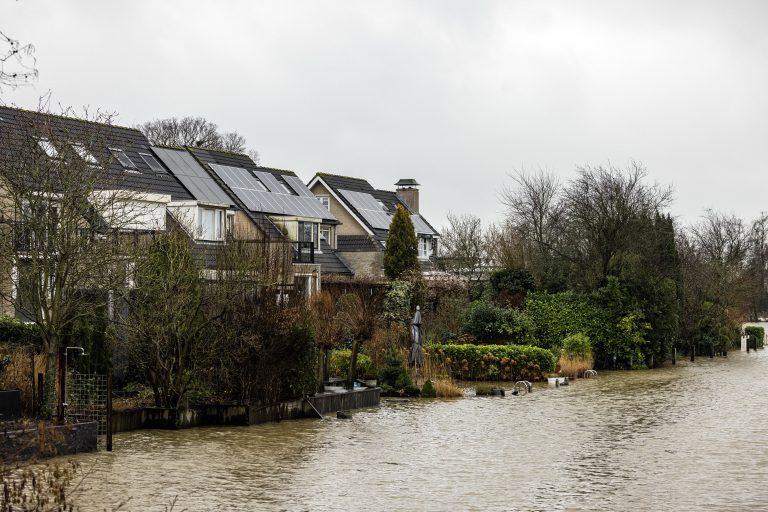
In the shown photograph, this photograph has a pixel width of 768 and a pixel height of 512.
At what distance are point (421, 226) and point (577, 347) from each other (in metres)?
28.1

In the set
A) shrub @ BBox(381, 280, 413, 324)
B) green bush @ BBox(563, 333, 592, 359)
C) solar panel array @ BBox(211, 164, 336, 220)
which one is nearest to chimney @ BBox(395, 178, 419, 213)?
solar panel array @ BBox(211, 164, 336, 220)

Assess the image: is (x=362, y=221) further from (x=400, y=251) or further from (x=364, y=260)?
(x=400, y=251)

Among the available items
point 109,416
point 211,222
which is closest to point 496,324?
point 211,222

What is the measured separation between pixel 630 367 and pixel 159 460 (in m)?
26.4

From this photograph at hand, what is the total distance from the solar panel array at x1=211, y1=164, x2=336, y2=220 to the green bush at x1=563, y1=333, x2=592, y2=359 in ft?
49.4

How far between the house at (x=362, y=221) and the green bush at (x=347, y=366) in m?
22.8

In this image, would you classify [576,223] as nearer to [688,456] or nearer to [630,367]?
[630,367]

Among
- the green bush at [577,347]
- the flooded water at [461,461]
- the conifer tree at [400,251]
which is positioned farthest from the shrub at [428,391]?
the conifer tree at [400,251]

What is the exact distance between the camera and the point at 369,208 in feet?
200

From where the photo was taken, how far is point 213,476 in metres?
15.5

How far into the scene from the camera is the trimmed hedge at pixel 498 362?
110 ft

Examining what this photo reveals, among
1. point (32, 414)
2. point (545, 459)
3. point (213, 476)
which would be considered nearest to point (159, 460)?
point (213, 476)

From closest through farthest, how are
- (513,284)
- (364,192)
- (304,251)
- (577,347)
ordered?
1. (577,347)
2. (513,284)
3. (304,251)
4. (364,192)

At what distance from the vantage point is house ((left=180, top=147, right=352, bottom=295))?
46.6 m
